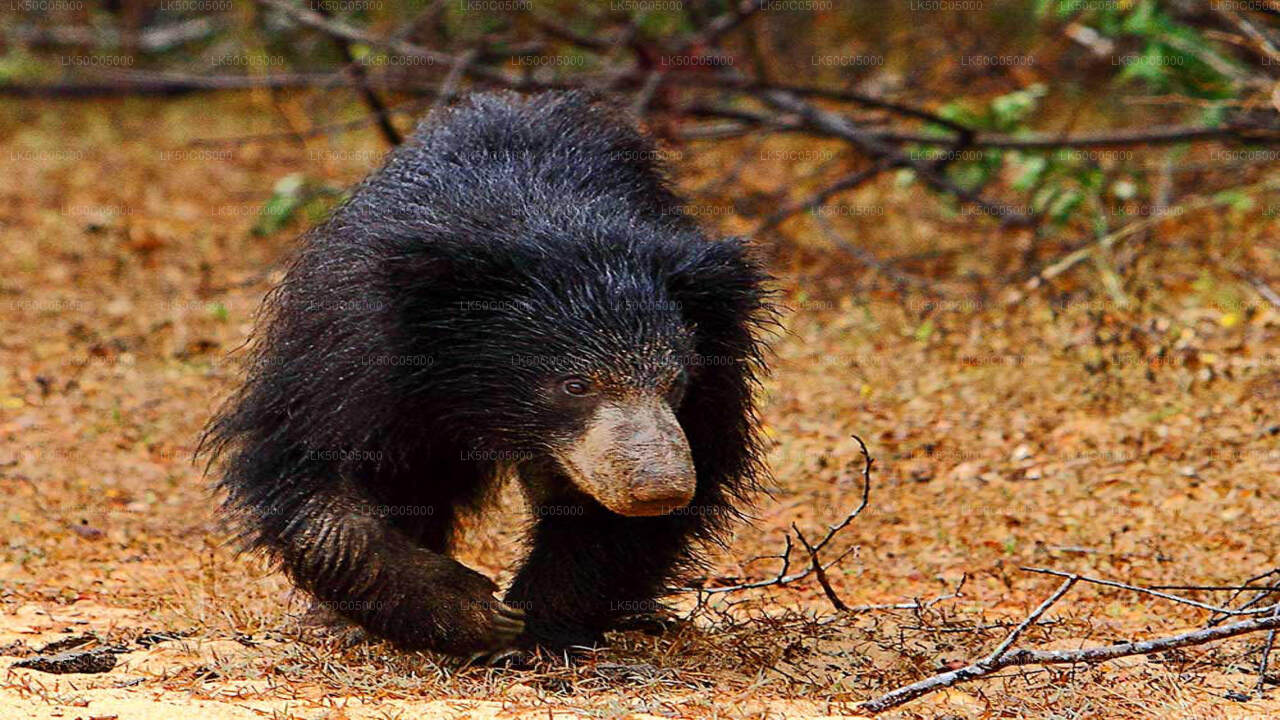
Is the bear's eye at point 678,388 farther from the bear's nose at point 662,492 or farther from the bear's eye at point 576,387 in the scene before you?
the bear's nose at point 662,492

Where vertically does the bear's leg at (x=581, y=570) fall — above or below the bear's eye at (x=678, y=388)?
below

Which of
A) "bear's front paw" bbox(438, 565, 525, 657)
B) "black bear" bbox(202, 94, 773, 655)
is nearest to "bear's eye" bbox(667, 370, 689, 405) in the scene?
"black bear" bbox(202, 94, 773, 655)

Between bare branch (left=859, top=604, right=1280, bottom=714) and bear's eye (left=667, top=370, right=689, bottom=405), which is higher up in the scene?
bear's eye (left=667, top=370, right=689, bottom=405)

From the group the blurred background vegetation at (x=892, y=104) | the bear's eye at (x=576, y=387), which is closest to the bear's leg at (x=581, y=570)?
the bear's eye at (x=576, y=387)

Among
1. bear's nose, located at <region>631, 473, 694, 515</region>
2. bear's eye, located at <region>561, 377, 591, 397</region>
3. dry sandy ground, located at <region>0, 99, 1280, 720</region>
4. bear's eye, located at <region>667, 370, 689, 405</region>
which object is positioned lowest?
dry sandy ground, located at <region>0, 99, 1280, 720</region>

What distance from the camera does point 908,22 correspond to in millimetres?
11688

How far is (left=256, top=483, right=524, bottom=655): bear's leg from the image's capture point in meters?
4.12

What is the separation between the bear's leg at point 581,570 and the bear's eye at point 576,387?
1.75ft

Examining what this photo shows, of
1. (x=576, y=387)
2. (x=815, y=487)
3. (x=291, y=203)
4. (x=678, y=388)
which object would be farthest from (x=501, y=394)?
(x=291, y=203)

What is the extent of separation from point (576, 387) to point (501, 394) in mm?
261

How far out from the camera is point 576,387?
3910mm

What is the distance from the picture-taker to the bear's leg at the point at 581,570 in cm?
439

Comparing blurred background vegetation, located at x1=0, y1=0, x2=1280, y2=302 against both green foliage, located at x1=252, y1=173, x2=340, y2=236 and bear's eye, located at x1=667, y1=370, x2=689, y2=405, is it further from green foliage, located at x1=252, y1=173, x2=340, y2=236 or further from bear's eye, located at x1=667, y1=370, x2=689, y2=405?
bear's eye, located at x1=667, y1=370, x2=689, y2=405

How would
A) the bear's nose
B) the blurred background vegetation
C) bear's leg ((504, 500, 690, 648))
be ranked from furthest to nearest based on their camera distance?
1. the blurred background vegetation
2. bear's leg ((504, 500, 690, 648))
3. the bear's nose
